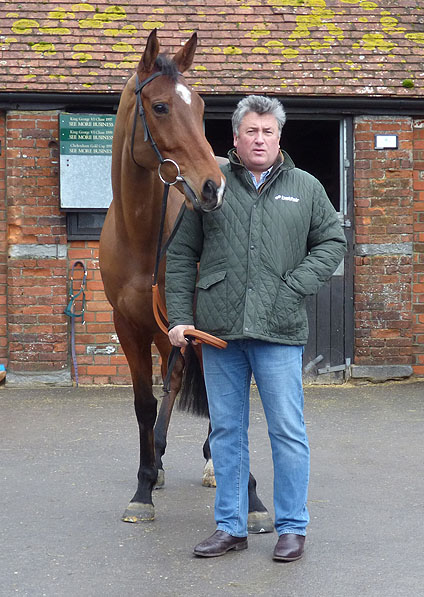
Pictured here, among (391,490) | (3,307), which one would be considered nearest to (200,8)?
(3,307)

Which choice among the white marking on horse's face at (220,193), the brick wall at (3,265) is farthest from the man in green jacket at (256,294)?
the brick wall at (3,265)

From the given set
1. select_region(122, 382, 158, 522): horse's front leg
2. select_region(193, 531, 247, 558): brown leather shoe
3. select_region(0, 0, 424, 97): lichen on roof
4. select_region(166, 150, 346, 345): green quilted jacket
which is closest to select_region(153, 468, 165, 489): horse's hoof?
select_region(122, 382, 158, 522): horse's front leg

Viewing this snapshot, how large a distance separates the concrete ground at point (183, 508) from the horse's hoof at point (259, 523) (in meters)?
0.14

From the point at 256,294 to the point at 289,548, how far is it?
118cm

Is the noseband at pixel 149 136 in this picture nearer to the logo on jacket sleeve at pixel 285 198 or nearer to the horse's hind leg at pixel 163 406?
the logo on jacket sleeve at pixel 285 198

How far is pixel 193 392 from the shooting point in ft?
20.0

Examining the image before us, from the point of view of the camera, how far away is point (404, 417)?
8.02 m

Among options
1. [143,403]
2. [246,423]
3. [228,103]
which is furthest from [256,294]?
[228,103]

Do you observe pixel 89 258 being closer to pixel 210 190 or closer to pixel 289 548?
pixel 210 190

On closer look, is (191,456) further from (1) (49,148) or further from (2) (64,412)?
(1) (49,148)

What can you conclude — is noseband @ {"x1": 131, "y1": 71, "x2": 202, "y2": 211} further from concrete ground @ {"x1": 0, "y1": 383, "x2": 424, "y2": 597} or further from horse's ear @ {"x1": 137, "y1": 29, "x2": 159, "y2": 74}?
concrete ground @ {"x1": 0, "y1": 383, "x2": 424, "y2": 597}

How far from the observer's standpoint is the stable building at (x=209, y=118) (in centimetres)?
916

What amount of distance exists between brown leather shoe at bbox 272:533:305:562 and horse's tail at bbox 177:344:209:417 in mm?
1709

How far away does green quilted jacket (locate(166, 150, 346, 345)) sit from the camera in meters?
4.27
